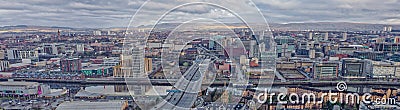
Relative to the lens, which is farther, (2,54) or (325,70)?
(2,54)

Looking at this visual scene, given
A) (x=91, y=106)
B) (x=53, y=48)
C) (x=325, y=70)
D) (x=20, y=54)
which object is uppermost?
(x=53, y=48)

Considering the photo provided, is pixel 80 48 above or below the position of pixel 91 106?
above

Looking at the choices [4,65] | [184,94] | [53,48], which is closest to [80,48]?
[53,48]

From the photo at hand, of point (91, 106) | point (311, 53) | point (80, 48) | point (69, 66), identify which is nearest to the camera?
point (91, 106)

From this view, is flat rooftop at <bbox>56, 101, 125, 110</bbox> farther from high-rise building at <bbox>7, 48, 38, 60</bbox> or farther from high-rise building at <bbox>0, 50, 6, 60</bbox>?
high-rise building at <bbox>7, 48, 38, 60</bbox>

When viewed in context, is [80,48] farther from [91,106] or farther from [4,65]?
[91,106]

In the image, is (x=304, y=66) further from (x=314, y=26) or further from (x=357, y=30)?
(x=357, y=30)

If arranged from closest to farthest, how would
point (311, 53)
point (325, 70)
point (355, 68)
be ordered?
point (325, 70), point (355, 68), point (311, 53)

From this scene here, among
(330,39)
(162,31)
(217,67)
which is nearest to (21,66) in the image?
(217,67)

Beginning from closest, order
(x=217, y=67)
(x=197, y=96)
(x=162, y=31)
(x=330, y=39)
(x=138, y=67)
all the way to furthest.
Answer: (x=162, y=31) < (x=138, y=67) < (x=197, y=96) < (x=217, y=67) < (x=330, y=39)

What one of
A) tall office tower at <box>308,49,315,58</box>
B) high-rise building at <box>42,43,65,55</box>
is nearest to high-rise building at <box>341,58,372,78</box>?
tall office tower at <box>308,49,315,58</box>

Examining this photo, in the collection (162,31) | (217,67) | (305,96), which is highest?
(162,31)
